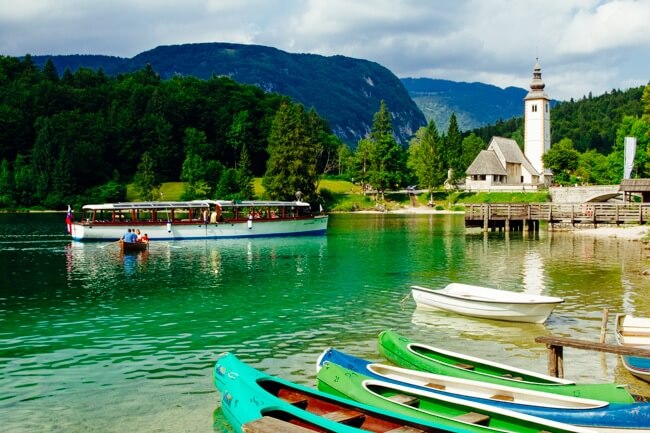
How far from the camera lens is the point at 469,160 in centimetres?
15275

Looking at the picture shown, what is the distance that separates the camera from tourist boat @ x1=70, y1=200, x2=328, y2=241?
60469mm

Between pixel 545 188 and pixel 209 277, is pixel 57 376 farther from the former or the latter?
pixel 545 188

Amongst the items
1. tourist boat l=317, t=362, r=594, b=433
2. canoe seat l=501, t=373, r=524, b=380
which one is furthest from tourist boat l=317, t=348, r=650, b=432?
canoe seat l=501, t=373, r=524, b=380

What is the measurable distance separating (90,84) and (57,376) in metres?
194

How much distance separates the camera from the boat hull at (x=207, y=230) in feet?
197

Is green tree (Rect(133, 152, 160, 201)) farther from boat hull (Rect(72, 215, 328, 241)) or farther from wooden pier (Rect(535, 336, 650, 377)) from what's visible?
wooden pier (Rect(535, 336, 650, 377))

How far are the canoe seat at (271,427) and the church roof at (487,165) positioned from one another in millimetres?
120590

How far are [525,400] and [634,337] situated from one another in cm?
702

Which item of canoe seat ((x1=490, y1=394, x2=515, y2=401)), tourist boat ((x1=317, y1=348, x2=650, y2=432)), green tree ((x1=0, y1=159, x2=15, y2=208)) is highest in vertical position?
green tree ((x1=0, y1=159, x2=15, y2=208))

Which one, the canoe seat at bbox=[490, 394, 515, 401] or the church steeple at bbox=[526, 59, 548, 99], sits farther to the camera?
the church steeple at bbox=[526, 59, 548, 99]

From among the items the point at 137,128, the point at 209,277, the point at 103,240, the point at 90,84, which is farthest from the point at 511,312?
the point at 90,84

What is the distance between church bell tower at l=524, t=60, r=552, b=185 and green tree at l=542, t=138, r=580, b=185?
5315 millimetres

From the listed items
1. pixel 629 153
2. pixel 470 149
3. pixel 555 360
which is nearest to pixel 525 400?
pixel 555 360

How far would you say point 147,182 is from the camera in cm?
12531
